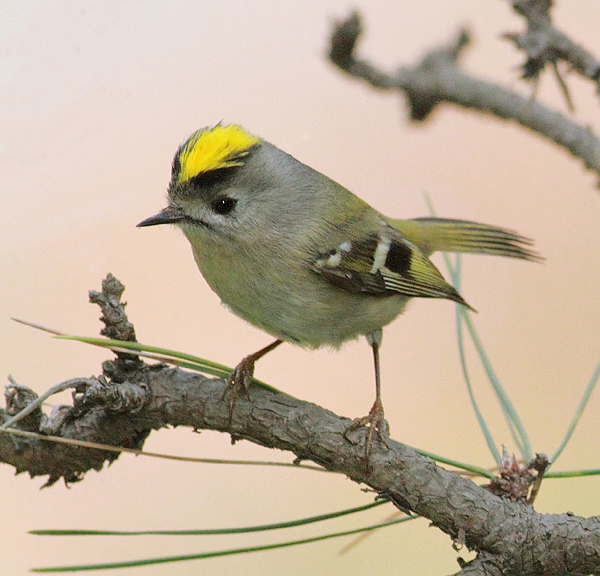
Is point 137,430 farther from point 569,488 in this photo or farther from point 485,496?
point 569,488

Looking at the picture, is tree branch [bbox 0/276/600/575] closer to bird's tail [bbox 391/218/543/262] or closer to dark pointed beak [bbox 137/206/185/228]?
dark pointed beak [bbox 137/206/185/228]

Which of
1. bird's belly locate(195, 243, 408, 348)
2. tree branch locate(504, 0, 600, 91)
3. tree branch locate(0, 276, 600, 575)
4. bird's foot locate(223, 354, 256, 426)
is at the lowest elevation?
tree branch locate(0, 276, 600, 575)

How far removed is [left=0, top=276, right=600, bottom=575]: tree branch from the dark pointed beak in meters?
0.28

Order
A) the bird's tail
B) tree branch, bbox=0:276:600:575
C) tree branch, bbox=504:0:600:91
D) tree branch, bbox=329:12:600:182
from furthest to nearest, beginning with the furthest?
the bird's tail < tree branch, bbox=329:12:600:182 < tree branch, bbox=504:0:600:91 < tree branch, bbox=0:276:600:575

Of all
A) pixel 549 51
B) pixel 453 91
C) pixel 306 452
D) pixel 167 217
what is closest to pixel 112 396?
pixel 306 452

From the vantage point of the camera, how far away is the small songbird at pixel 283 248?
1.18 metres

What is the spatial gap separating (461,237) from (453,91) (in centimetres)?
33

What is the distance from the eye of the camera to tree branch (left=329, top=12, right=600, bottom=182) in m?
1.26

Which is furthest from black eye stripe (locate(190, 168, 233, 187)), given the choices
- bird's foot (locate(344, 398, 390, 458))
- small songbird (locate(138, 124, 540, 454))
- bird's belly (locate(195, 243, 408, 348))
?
bird's foot (locate(344, 398, 390, 458))

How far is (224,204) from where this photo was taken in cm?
122

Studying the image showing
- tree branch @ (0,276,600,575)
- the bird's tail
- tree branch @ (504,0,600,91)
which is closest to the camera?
tree branch @ (0,276,600,575)

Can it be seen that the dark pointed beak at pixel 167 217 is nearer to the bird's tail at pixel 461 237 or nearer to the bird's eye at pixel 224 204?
the bird's eye at pixel 224 204

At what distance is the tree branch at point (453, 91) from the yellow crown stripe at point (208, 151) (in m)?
0.36

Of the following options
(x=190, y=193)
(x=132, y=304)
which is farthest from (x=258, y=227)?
(x=132, y=304)
